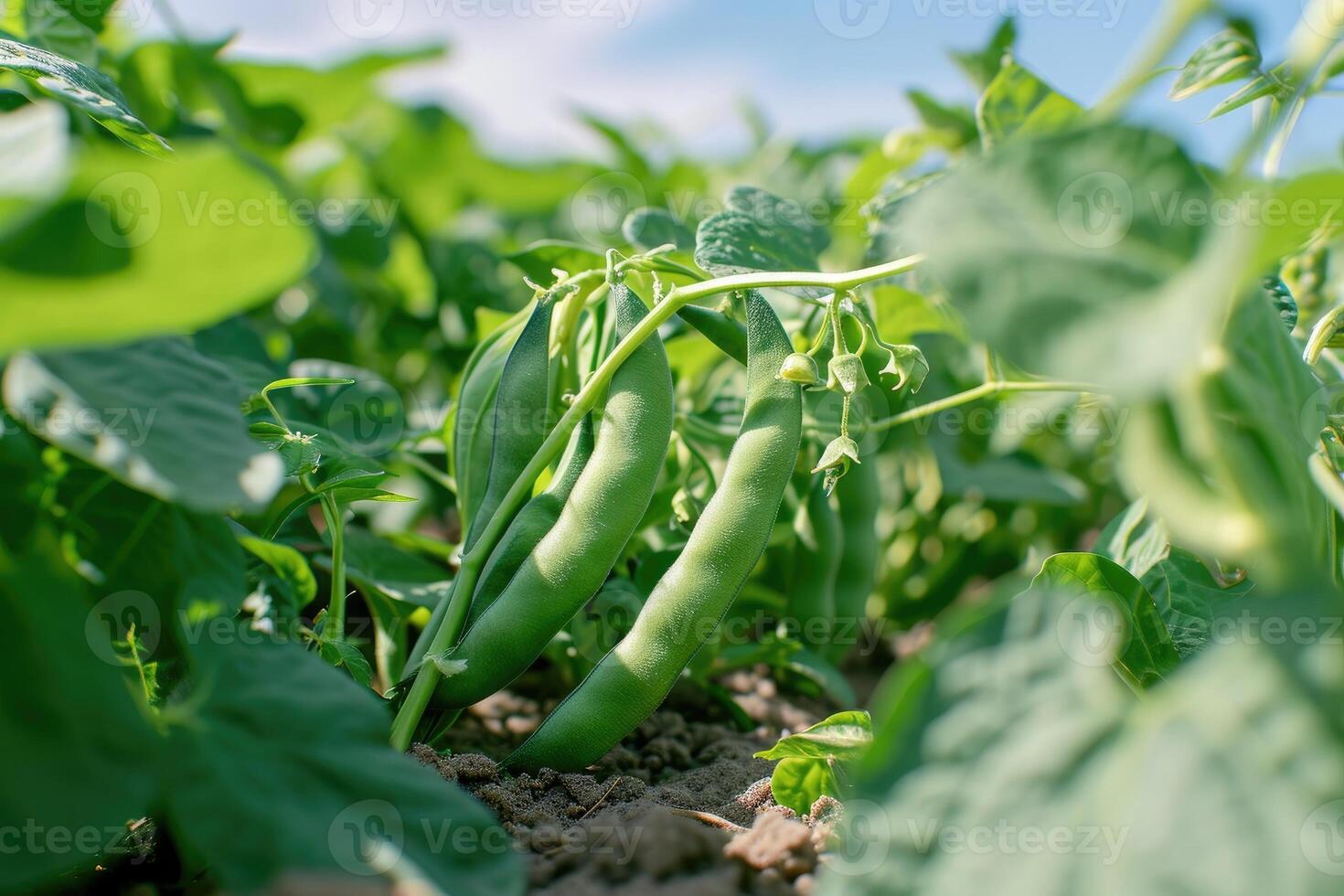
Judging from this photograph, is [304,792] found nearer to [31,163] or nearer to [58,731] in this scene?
[58,731]

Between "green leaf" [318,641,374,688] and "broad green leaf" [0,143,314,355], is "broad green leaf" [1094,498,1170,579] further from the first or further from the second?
"broad green leaf" [0,143,314,355]

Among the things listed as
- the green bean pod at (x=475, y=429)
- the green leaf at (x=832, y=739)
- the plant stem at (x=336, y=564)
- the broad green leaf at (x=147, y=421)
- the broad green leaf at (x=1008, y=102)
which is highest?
the broad green leaf at (x=1008, y=102)

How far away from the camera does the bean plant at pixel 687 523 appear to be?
719 mm

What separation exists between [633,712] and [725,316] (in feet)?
1.92

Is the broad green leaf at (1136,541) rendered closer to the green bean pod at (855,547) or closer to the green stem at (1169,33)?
the green bean pod at (855,547)

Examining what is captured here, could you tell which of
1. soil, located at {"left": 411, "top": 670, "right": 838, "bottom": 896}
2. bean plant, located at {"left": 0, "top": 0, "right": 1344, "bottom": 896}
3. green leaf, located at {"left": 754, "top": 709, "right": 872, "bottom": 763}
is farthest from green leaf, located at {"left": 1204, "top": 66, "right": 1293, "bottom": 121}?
soil, located at {"left": 411, "top": 670, "right": 838, "bottom": 896}

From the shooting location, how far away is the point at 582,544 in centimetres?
127

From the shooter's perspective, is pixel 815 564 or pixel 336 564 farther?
pixel 815 564

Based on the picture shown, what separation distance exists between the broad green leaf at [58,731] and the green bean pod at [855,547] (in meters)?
1.30

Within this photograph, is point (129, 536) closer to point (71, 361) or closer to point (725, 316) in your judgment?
point (71, 361)

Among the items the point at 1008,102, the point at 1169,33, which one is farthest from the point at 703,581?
the point at 1008,102

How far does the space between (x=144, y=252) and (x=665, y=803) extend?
932mm

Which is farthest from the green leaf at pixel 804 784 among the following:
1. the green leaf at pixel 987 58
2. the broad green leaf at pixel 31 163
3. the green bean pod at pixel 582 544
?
the green leaf at pixel 987 58

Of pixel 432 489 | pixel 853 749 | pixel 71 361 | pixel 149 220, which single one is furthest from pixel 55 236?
pixel 432 489
